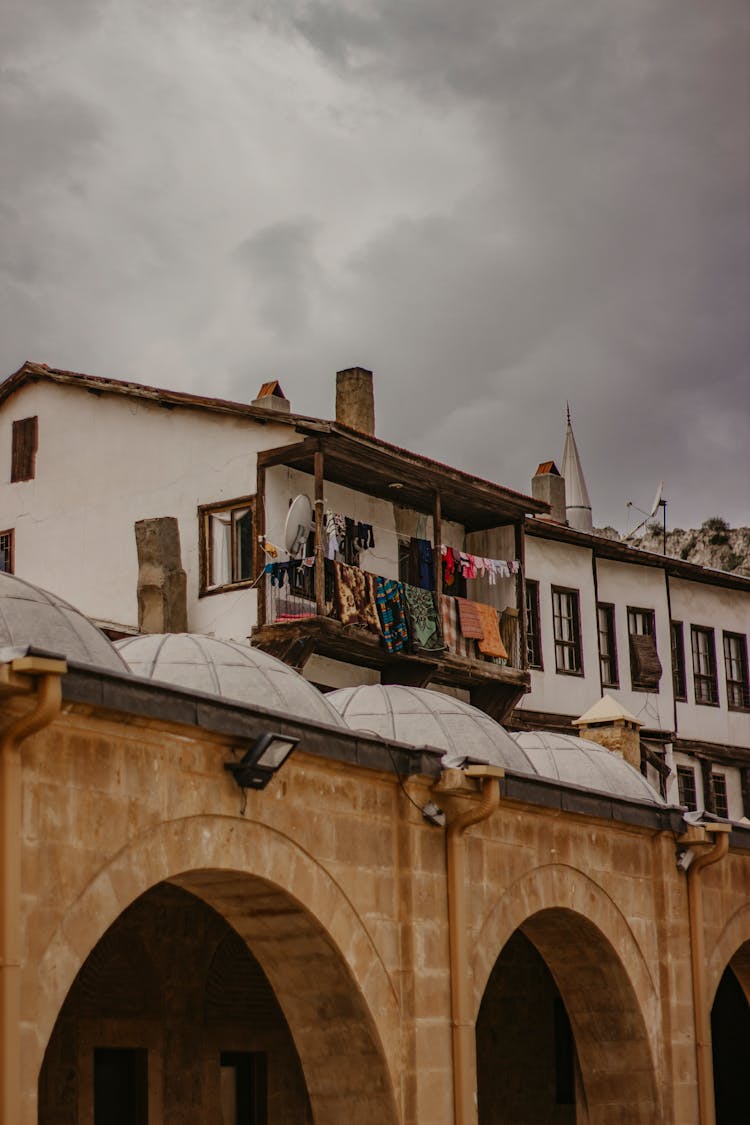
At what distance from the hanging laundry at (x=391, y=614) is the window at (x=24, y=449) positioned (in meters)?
6.97

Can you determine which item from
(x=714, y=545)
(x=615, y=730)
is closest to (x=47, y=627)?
(x=615, y=730)

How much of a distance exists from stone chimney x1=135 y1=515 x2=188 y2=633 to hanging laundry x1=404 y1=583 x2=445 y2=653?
3692 millimetres

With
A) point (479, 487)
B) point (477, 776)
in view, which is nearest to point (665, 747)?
point (479, 487)

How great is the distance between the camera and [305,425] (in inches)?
1070

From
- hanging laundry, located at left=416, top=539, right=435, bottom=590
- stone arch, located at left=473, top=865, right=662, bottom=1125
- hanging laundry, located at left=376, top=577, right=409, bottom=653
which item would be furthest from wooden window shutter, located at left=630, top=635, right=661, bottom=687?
stone arch, located at left=473, top=865, right=662, bottom=1125

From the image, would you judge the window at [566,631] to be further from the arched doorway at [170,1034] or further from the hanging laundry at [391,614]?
the arched doorway at [170,1034]

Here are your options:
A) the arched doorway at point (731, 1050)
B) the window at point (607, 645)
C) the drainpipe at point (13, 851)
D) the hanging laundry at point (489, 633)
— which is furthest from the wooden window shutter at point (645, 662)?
the drainpipe at point (13, 851)

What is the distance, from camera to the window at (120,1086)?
1791 cm

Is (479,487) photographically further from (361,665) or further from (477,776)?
(477,776)

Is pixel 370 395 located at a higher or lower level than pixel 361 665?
higher

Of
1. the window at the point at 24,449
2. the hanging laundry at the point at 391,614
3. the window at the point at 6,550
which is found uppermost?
the window at the point at 24,449

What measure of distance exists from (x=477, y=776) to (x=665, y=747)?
21515 millimetres

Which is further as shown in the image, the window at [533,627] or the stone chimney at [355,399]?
the window at [533,627]

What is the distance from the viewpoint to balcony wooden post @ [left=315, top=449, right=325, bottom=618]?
26.7 m
